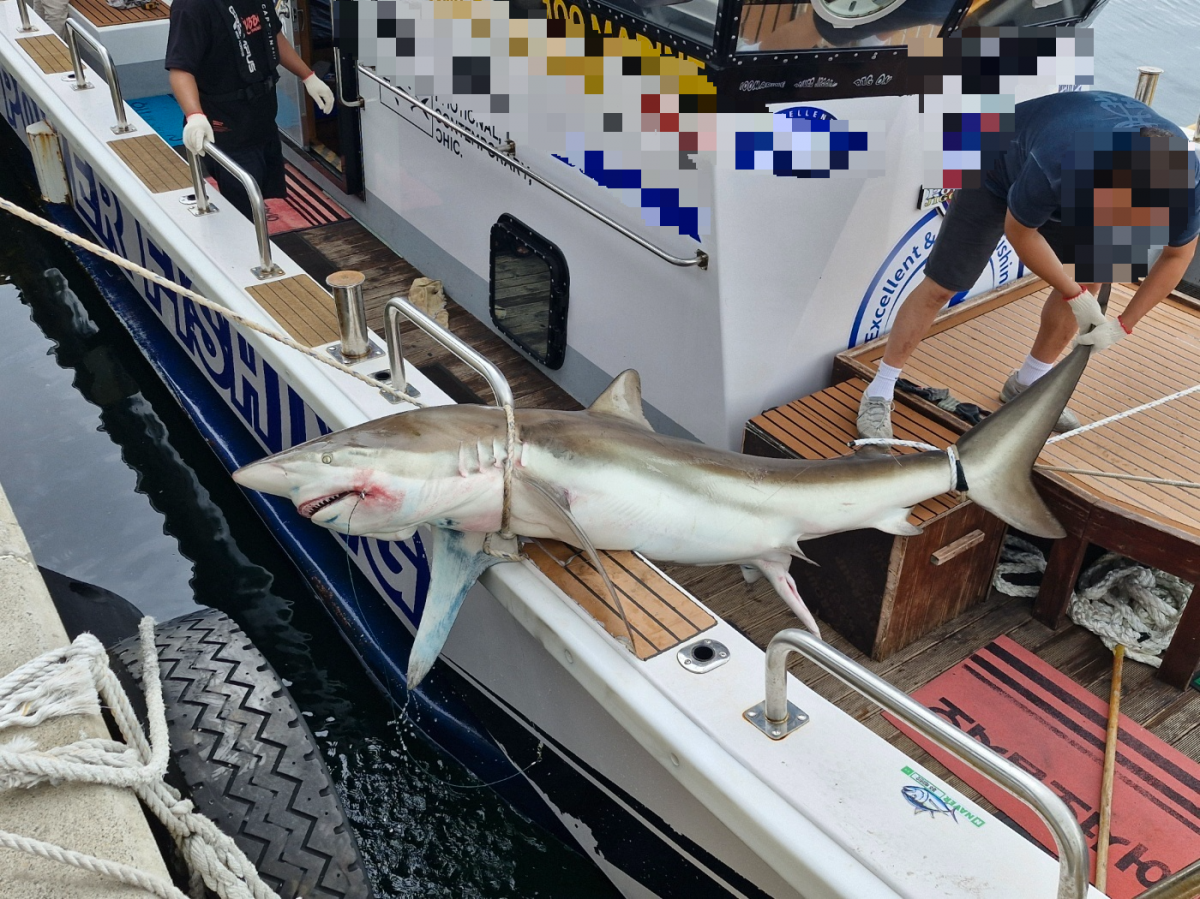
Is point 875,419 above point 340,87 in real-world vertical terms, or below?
below

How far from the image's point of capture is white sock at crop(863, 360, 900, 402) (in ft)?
11.1

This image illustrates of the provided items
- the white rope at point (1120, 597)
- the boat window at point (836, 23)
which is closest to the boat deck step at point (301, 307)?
the boat window at point (836, 23)

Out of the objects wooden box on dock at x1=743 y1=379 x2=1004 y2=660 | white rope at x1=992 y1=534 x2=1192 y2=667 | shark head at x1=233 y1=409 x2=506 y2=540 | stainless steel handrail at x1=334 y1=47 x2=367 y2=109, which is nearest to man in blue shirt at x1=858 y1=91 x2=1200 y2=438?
wooden box on dock at x1=743 y1=379 x2=1004 y2=660

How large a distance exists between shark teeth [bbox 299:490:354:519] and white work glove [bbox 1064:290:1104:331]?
7.08 feet

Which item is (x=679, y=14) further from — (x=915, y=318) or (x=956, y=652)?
(x=956, y=652)

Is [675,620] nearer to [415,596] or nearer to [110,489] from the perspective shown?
[415,596]

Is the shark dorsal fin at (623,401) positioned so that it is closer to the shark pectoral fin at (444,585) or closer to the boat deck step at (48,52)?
the shark pectoral fin at (444,585)

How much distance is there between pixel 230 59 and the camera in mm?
4578

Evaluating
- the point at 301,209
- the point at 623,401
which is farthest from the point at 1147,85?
the point at 301,209

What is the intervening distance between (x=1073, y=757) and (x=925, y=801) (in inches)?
48.9

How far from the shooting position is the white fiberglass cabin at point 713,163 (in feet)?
10.0

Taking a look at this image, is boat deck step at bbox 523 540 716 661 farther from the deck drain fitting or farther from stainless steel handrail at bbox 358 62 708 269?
stainless steel handrail at bbox 358 62 708 269

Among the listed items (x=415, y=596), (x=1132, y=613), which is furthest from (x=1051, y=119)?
(x=415, y=596)

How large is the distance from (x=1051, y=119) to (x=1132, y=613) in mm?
1597
